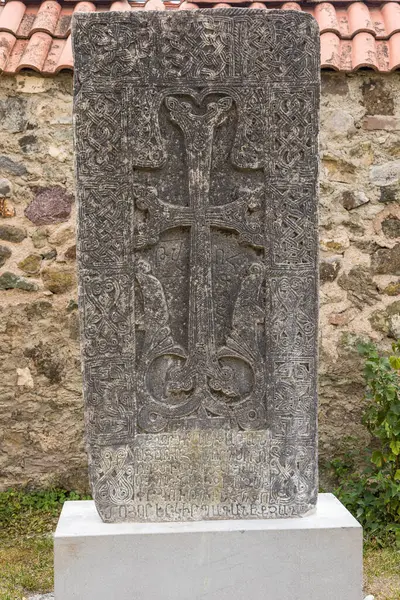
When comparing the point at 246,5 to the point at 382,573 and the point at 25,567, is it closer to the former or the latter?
the point at 382,573

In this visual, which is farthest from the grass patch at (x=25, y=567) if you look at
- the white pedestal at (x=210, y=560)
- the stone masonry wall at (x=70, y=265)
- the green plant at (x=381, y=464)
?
the green plant at (x=381, y=464)

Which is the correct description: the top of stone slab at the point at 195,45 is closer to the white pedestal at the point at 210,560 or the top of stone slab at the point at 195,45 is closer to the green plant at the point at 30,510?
the white pedestal at the point at 210,560

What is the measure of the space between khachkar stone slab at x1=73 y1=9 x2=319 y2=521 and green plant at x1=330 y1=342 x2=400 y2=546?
1.44 meters

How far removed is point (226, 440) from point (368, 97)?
260 cm

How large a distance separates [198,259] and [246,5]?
8.78 feet

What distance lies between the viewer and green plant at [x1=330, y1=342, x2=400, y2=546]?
4605 mm

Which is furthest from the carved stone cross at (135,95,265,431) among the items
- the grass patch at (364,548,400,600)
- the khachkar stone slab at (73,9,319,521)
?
the grass patch at (364,548,400,600)

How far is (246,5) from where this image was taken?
536 cm

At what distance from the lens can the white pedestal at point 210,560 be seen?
124 inches

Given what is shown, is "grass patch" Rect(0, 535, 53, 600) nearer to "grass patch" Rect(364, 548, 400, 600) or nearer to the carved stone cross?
the carved stone cross

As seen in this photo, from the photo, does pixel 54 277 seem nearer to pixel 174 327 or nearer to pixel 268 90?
pixel 174 327

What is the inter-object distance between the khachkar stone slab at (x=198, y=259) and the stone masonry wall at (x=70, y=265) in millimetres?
1911

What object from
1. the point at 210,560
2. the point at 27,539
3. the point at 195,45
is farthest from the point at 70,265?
the point at 210,560

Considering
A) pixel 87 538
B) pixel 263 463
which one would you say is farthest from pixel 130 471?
pixel 263 463
